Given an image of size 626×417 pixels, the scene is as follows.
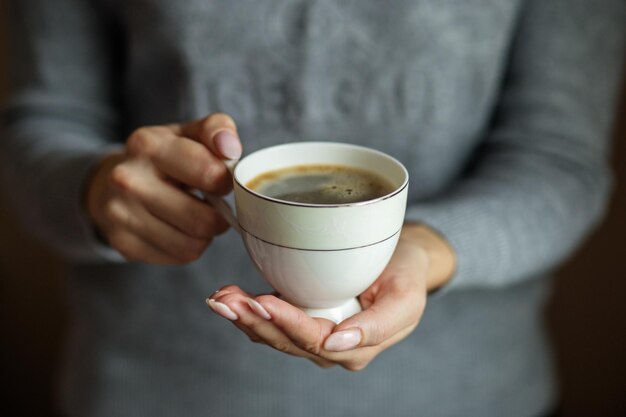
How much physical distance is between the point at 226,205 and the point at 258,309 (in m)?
0.12

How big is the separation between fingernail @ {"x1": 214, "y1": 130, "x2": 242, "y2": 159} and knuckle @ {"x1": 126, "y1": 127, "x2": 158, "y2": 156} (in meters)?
0.08

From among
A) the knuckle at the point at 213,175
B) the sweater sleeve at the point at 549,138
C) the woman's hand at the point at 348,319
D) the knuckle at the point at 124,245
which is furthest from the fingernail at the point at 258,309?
the sweater sleeve at the point at 549,138

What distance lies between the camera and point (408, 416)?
946 mm

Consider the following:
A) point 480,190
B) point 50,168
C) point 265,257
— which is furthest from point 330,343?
point 50,168

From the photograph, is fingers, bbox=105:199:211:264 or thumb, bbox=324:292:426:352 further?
fingers, bbox=105:199:211:264

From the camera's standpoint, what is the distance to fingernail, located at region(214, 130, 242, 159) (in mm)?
583

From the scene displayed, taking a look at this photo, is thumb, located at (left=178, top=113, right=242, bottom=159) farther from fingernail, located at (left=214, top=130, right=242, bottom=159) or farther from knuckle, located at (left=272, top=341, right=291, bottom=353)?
knuckle, located at (left=272, top=341, right=291, bottom=353)

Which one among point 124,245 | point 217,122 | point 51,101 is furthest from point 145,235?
point 51,101

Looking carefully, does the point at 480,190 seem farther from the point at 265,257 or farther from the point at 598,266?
the point at 598,266

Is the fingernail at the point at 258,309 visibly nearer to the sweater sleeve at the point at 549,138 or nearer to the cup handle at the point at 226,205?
the cup handle at the point at 226,205

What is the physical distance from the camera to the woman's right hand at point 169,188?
1.96 ft

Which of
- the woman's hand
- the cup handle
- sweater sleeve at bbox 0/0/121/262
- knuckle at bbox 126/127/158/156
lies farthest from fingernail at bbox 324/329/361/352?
sweater sleeve at bbox 0/0/121/262

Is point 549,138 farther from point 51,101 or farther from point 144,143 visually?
point 51,101

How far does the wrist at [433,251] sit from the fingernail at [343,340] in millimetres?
174
